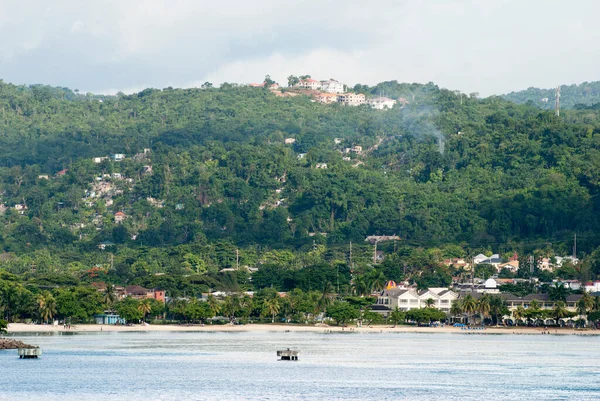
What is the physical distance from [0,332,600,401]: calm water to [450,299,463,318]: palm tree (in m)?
25.1


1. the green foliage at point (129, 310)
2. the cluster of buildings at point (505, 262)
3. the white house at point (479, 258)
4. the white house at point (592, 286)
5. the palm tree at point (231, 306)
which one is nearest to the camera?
the green foliage at point (129, 310)

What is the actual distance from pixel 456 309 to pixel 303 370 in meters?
66.3

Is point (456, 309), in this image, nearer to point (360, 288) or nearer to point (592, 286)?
point (360, 288)

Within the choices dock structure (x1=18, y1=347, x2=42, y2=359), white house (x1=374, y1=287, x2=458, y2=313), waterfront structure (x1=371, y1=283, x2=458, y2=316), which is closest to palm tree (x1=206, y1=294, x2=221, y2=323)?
waterfront structure (x1=371, y1=283, x2=458, y2=316)

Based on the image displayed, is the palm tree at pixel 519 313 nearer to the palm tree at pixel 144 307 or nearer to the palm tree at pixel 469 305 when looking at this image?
the palm tree at pixel 469 305

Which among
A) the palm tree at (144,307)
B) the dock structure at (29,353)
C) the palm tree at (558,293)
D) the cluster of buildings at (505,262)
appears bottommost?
the dock structure at (29,353)

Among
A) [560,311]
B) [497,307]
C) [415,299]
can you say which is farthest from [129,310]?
[560,311]

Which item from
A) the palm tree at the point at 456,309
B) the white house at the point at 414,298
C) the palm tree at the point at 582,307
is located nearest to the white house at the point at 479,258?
the white house at the point at 414,298

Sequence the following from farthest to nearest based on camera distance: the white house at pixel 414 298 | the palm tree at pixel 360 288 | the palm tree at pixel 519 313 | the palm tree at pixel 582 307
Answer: the palm tree at pixel 360 288
the white house at pixel 414 298
the palm tree at pixel 519 313
the palm tree at pixel 582 307

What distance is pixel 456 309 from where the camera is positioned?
6063 inches

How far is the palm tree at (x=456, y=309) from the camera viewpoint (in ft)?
505

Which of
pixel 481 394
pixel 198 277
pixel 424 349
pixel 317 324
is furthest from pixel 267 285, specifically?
pixel 481 394

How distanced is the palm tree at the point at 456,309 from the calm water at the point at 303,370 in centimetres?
2514

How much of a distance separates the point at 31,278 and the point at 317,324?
1569 inches
